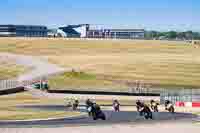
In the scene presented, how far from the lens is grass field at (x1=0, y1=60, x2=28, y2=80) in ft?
252

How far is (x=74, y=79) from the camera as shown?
70.9 m

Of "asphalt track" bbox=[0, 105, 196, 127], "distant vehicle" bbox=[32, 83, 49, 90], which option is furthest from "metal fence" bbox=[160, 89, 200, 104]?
"distant vehicle" bbox=[32, 83, 49, 90]

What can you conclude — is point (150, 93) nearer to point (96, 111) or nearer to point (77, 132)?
point (96, 111)

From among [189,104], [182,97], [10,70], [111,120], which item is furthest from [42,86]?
[10,70]

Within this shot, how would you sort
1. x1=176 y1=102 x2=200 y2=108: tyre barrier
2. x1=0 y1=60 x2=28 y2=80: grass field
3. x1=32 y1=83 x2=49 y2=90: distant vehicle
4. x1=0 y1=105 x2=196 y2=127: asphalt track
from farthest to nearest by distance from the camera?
x1=0 y1=60 x2=28 y2=80: grass field
x1=32 y1=83 x2=49 y2=90: distant vehicle
x1=176 y1=102 x2=200 y2=108: tyre barrier
x1=0 y1=105 x2=196 y2=127: asphalt track

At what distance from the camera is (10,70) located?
85.4 meters

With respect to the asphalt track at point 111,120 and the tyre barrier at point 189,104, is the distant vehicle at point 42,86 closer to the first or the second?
the tyre barrier at point 189,104

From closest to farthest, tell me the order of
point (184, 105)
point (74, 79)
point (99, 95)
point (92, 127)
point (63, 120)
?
point (92, 127)
point (63, 120)
point (184, 105)
point (99, 95)
point (74, 79)

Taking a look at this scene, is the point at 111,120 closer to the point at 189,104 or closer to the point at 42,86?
the point at 189,104

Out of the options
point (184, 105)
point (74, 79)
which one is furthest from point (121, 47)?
point (184, 105)

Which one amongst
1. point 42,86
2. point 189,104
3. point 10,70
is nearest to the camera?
point 189,104

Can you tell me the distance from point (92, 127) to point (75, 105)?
1124 centimetres

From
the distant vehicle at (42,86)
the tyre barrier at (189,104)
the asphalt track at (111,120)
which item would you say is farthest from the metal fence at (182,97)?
the distant vehicle at (42,86)

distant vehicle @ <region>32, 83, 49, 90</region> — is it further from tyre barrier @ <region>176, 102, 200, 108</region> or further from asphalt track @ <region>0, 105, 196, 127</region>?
asphalt track @ <region>0, 105, 196, 127</region>
